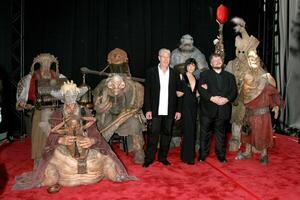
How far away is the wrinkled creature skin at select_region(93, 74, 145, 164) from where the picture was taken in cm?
559

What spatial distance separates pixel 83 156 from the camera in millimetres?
4387

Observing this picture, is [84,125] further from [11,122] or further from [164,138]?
[11,122]

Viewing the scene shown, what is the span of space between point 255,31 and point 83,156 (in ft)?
19.6

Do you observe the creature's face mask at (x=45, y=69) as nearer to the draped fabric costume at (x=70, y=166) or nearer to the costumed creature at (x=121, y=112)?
the costumed creature at (x=121, y=112)

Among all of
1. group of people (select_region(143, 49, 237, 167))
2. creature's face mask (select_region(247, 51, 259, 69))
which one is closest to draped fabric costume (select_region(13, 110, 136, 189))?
group of people (select_region(143, 49, 237, 167))

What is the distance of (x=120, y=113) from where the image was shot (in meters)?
5.64

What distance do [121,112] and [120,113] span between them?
0.08 ft

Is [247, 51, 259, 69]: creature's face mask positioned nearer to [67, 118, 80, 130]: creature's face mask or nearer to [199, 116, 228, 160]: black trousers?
[199, 116, 228, 160]: black trousers

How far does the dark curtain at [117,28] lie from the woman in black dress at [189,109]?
2833 mm

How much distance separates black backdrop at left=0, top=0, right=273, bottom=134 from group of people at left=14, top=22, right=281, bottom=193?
73.5 inches

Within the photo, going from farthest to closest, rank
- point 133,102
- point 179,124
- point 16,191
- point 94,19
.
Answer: point 94,19, point 179,124, point 133,102, point 16,191

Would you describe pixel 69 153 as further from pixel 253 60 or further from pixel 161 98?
pixel 253 60

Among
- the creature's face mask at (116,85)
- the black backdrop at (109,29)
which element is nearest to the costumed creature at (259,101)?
the creature's face mask at (116,85)

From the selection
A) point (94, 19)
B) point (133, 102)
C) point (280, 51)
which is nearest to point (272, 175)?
point (133, 102)
